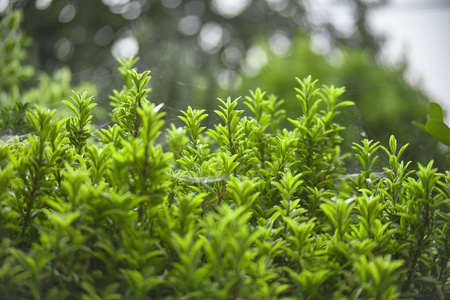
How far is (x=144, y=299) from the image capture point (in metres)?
0.75

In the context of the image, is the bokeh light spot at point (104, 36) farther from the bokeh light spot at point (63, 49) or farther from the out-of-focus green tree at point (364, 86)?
the out-of-focus green tree at point (364, 86)

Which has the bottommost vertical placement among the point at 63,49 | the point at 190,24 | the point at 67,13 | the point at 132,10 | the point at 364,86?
the point at 364,86

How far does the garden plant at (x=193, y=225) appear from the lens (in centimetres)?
75

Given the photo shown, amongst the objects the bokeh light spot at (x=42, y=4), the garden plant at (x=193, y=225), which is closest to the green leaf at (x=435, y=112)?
the garden plant at (x=193, y=225)

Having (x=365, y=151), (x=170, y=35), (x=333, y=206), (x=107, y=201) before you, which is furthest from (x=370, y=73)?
(x=170, y=35)

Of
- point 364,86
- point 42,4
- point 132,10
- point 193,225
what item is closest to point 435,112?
point 193,225

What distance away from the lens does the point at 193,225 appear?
0.87 metres

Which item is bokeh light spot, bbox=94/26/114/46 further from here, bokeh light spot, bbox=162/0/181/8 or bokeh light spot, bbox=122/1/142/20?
bokeh light spot, bbox=162/0/181/8

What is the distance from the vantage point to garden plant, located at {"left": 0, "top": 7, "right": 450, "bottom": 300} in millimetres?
746

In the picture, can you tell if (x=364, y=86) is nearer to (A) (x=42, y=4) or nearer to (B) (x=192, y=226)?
(B) (x=192, y=226)

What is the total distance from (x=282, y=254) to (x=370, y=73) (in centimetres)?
377

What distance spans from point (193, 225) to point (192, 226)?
1cm

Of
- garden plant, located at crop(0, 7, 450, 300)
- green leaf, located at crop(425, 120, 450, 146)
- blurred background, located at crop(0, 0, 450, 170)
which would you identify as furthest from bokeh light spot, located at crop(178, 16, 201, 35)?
green leaf, located at crop(425, 120, 450, 146)

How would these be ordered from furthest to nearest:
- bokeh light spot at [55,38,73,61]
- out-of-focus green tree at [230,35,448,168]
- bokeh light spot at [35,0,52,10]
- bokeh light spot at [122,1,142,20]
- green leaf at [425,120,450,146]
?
bokeh light spot at [122,1,142,20] < bokeh light spot at [55,38,73,61] < bokeh light spot at [35,0,52,10] < out-of-focus green tree at [230,35,448,168] < green leaf at [425,120,450,146]
